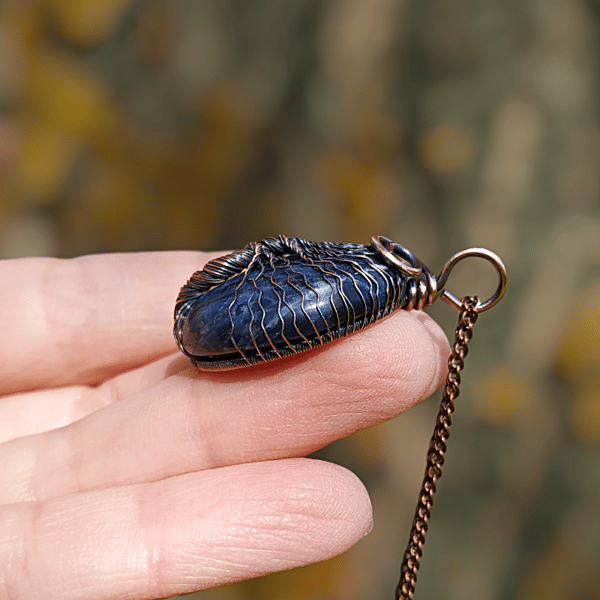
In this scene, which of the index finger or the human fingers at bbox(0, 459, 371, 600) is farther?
the index finger

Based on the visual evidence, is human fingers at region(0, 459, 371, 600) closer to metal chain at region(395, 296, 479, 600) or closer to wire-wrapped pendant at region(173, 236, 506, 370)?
metal chain at region(395, 296, 479, 600)

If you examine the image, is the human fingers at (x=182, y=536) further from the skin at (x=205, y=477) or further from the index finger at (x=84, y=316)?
the index finger at (x=84, y=316)

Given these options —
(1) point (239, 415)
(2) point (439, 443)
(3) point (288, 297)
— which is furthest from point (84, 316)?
(2) point (439, 443)

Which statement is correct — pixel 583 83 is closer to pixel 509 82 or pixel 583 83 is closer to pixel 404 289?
pixel 509 82

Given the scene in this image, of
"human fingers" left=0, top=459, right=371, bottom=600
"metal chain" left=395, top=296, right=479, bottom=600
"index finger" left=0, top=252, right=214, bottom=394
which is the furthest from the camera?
"index finger" left=0, top=252, right=214, bottom=394

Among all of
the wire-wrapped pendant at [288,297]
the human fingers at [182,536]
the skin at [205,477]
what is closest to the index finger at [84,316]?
the skin at [205,477]

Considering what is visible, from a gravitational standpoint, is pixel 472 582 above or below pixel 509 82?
below

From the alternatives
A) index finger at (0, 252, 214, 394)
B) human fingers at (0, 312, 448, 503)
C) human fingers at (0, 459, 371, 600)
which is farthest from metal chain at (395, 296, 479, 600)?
index finger at (0, 252, 214, 394)

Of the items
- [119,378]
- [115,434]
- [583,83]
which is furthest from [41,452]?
[583,83]
